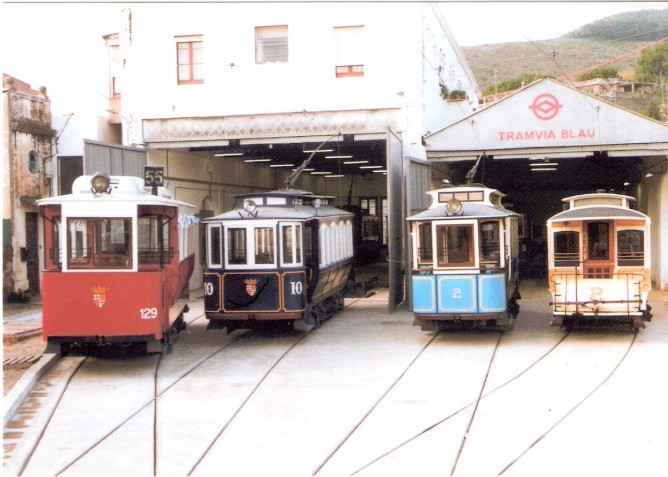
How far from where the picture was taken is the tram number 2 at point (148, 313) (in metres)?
12.3

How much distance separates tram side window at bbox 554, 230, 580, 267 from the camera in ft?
52.7

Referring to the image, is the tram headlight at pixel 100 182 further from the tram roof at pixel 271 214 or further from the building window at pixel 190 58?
the building window at pixel 190 58

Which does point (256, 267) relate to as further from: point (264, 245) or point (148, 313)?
point (148, 313)

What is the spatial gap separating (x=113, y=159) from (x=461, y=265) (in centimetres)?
946

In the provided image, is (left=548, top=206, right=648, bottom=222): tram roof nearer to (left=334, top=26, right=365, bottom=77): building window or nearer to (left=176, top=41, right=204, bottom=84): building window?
(left=334, top=26, right=365, bottom=77): building window

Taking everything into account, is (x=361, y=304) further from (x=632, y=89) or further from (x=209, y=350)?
(x=632, y=89)

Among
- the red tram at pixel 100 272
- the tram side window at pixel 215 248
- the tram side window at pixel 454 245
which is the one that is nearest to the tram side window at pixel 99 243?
the red tram at pixel 100 272

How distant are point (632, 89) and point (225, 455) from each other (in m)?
47.9

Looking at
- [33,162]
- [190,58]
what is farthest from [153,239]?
[33,162]

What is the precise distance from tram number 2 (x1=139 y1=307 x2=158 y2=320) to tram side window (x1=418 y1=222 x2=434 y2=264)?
5419mm

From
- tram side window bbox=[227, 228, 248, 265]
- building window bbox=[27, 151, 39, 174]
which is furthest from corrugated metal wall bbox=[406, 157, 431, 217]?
building window bbox=[27, 151, 39, 174]

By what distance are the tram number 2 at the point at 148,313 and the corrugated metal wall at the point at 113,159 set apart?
684 centimetres

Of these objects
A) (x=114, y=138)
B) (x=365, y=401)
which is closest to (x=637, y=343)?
(x=365, y=401)

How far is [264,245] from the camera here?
605 inches
